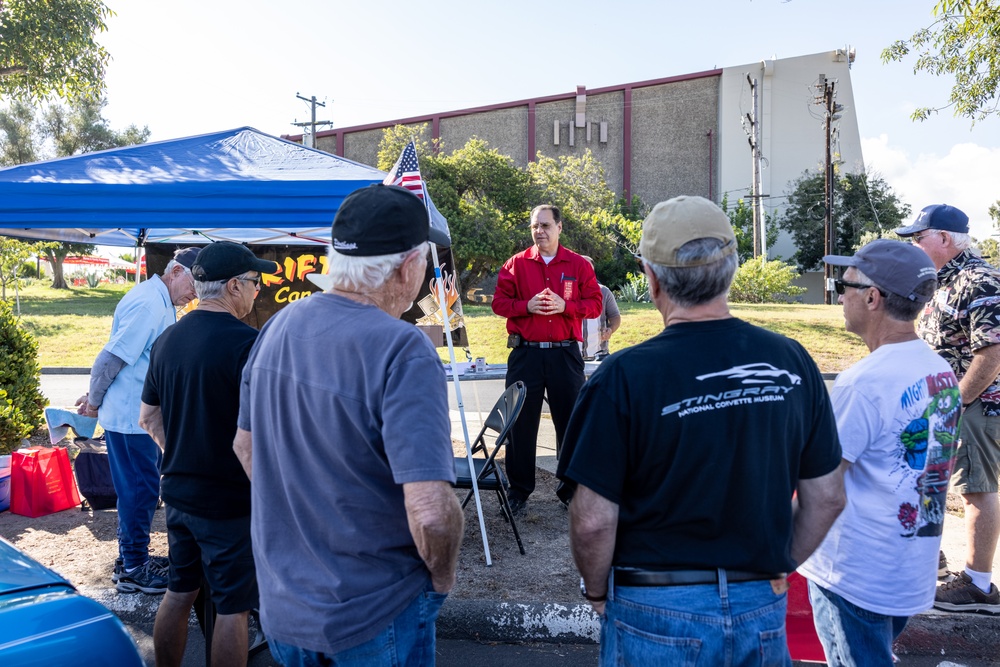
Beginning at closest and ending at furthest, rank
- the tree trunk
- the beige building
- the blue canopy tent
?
the blue canopy tent
the tree trunk
the beige building

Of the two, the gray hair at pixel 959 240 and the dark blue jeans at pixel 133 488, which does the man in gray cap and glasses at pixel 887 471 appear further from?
the dark blue jeans at pixel 133 488

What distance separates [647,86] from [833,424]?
119 ft

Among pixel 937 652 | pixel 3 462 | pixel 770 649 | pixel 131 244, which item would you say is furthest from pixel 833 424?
pixel 131 244

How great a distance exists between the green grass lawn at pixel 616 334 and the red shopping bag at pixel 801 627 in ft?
30.3

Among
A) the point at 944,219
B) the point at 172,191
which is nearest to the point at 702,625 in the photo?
the point at 944,219

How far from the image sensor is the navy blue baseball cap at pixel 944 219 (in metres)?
3.54

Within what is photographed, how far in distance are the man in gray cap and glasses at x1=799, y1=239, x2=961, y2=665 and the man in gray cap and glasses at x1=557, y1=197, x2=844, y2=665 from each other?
1.61 ft

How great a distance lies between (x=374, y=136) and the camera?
1393 inches

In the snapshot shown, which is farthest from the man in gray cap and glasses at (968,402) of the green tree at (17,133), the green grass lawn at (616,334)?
the green tree at (17,133)

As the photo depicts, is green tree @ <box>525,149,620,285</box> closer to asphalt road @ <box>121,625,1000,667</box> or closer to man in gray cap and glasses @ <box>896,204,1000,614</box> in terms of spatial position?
man in gray cap and glasses @ <box>896,204,1000,614</box>

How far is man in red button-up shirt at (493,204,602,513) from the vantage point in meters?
5.12

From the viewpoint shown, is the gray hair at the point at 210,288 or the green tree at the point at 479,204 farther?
the green tree at the point at 479,204

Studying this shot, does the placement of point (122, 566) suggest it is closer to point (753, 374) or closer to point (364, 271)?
point (364, 271)

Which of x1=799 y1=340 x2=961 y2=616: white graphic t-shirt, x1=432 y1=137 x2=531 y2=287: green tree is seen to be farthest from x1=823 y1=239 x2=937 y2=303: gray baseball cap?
x1=432 y1=137 x2=531 y2=287: green tree
